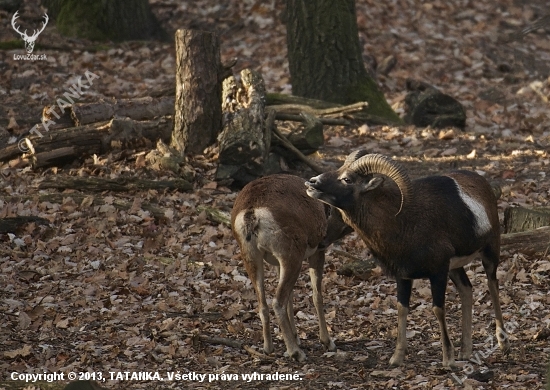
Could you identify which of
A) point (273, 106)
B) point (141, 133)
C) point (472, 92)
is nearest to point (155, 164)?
point (141, 133)

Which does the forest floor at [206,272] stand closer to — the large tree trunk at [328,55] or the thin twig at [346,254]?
the thin twig at [346,254]

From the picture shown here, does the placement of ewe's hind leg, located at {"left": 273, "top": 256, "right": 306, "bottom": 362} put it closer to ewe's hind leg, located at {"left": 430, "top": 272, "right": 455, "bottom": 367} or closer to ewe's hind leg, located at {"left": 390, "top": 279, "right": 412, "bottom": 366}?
ewe's hind leg, located at {"left": 390, "top": 279, "right": 412, "bottom": 366}

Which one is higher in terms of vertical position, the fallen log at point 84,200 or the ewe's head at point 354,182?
the ewe's head at point 354,182

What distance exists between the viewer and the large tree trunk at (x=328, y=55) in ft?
53.0

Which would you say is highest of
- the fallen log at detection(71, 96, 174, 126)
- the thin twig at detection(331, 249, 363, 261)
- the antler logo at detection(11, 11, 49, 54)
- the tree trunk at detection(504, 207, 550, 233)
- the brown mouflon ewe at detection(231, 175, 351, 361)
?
the antler logo at detection(11, 11, 49, 54)

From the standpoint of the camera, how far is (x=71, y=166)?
13547 mm

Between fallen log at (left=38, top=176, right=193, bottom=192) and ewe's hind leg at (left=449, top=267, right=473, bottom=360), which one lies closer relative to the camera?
ewe's hind leg at (left=449, top=267, right=473, bottom=360)

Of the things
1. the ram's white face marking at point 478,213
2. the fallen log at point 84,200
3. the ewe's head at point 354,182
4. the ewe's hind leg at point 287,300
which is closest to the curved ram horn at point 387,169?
the ewe's head at point 354,182

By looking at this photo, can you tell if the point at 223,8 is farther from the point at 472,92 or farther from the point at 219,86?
the point at 219,86

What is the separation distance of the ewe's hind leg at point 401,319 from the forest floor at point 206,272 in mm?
116

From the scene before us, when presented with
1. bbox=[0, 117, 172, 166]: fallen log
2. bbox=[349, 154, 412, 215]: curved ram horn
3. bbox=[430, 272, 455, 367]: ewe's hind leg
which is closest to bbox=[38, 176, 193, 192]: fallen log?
bbox=[0, 117, 172, 166]: fallen log

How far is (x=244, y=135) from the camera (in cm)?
1266

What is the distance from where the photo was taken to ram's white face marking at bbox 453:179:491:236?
8188mm

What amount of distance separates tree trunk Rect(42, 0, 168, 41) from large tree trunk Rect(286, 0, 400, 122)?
5.09 meters
